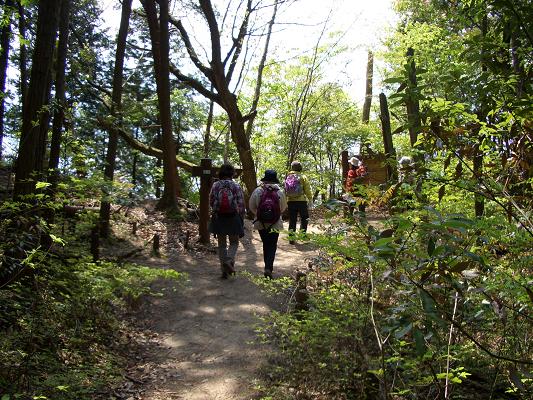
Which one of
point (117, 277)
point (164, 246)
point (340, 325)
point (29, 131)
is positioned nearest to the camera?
point (340, 325)

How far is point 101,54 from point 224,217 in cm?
1723

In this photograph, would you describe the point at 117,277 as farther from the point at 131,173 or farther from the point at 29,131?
the point at 131,173

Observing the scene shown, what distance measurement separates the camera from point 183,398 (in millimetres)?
4199

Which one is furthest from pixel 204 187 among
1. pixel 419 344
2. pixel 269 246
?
pixel 419 344

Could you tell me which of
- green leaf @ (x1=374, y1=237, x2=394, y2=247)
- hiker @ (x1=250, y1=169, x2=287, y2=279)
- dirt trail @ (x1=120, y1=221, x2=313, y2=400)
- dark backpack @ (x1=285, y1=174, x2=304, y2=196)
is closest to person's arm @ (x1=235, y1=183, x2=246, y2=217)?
hiker @ (x1=250, y1=169, x2=287, y2=279)

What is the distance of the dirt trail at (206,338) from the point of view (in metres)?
4.40

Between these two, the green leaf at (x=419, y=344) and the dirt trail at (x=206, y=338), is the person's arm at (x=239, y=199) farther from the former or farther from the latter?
the green leaf at (x=419, y=344)

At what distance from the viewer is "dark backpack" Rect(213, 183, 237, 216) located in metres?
6.97

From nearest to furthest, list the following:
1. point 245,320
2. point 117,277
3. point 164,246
A: point 117,277 < point 245,320 < point 164,246

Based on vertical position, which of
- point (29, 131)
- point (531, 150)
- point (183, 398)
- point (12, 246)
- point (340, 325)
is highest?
point (29, 131)

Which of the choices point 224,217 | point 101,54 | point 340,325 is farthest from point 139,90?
point 340,325

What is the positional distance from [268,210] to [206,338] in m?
2.33

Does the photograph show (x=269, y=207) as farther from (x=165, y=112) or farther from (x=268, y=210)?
(x=165, y=112)

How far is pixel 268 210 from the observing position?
22.9 feet
